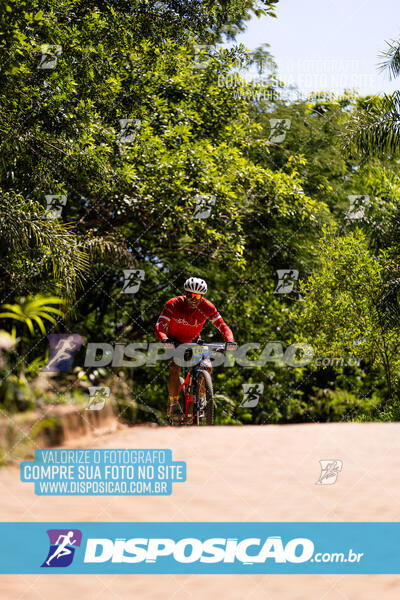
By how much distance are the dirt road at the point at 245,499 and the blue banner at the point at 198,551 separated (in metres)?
0.12

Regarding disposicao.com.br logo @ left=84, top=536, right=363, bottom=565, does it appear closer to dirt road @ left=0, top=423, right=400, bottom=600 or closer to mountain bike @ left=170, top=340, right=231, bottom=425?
dirt road @ left=0, top=423, right=400, bottom=600

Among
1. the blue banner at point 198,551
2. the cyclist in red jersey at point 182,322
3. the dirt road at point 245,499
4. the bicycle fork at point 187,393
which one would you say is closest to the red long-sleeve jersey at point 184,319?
the cyclist in red jersey at point 182,322

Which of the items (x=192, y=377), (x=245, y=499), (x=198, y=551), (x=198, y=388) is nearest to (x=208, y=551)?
(x=198, y=551)

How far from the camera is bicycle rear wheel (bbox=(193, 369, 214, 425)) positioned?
7223 mm

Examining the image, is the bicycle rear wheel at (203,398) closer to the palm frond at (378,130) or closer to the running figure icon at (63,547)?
the running figure icon at (63,547)

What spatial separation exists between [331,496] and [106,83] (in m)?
7.80

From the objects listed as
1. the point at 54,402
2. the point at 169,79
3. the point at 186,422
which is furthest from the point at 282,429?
the point at 169,79

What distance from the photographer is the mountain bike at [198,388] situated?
23.7 feet

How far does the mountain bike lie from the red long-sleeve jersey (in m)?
0.15

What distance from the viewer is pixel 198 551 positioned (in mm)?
3967

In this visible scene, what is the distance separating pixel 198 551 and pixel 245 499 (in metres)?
1.49

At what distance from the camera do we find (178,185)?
36.0ft

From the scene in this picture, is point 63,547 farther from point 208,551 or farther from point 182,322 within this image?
point 182,322

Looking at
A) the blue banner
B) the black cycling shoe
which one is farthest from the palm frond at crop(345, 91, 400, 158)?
the blue banner
